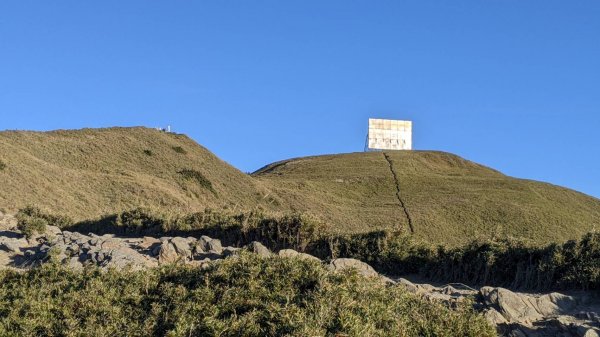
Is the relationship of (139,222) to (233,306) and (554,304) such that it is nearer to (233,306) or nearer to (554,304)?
(233,306)

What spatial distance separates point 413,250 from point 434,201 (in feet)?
140

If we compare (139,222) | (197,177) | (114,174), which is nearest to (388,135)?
(197,177)

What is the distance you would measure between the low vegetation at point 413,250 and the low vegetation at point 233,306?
12.2 feet

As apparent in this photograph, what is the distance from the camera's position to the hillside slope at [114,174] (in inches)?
1465

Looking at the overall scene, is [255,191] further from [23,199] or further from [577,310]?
[577,310]

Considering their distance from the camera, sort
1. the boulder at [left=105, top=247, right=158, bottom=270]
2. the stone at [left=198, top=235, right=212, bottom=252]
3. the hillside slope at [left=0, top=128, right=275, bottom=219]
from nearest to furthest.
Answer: the boulder at [left=105, top=247, right=158, bottom=270], the stone at [left=198, top=235, right=212, bottom=252], the hillside slope at [left=0, top=128, right=275, bottom=219]

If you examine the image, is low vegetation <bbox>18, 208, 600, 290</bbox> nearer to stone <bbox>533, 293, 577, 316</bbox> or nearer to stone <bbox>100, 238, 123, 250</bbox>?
stone <bbox>533, 293, 577, 316</bbox>

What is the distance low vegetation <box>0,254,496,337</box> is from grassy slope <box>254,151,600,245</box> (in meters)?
30.8

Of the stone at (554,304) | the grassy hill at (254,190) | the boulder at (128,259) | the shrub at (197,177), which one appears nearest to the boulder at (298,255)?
the boulder at (128,259)

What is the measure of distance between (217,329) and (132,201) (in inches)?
1424

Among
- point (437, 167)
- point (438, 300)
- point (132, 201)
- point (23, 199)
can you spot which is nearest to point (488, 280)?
point (438, 300)

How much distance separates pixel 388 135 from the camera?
8538cm

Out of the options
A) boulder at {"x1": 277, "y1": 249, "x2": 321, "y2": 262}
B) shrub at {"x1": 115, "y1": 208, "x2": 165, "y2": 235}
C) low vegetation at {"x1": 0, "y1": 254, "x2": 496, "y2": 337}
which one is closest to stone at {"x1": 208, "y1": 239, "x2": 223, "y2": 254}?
boulder at {"x1": 277, "y1": 249, "x2": 321, "y2": 262}

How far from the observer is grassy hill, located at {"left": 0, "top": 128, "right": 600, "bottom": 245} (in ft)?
133
